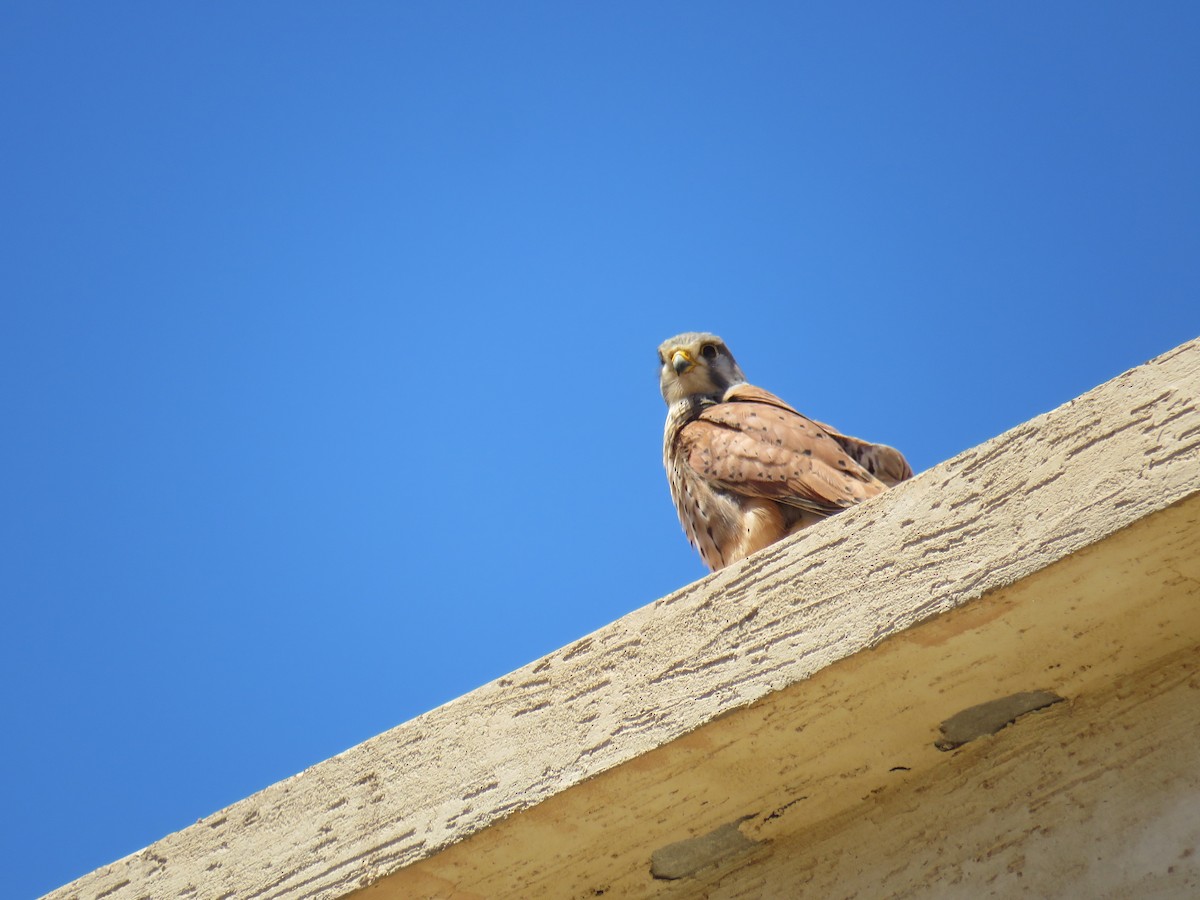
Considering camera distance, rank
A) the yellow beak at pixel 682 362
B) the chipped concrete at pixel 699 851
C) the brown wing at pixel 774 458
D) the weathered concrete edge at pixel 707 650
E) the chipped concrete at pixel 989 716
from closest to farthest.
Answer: the weathered concrete edge at pixel 707 650 < the chipped concrete at pixel 989 716 < the chipped concrete at pixel 699 851 < the brown wing at pixel 774 458 < the yellow beak at pixel 682 362

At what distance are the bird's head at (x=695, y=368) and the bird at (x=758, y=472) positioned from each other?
736mm

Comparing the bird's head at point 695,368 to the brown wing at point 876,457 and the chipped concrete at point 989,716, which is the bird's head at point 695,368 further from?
the chipped concrete at point 989,716

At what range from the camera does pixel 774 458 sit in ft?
10.2

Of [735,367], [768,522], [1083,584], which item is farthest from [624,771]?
[735,367]

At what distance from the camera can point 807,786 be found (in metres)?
1.49

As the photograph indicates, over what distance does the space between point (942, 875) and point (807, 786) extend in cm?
Answer: 19

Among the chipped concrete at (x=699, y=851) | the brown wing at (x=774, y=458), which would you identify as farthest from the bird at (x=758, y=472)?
the chipped concrete at (x=699, y=851)

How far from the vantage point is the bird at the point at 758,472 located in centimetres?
302

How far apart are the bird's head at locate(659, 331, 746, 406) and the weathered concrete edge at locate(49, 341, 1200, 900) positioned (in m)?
2.91

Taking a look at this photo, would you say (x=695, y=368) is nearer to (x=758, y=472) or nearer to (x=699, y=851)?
(x=758, y=472)

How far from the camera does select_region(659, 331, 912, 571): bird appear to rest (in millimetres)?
3021

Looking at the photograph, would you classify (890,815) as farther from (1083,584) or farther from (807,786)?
(1083,584)

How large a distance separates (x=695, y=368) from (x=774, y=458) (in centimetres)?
144

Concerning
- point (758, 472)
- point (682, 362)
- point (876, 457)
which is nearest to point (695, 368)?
point (682, 362)
